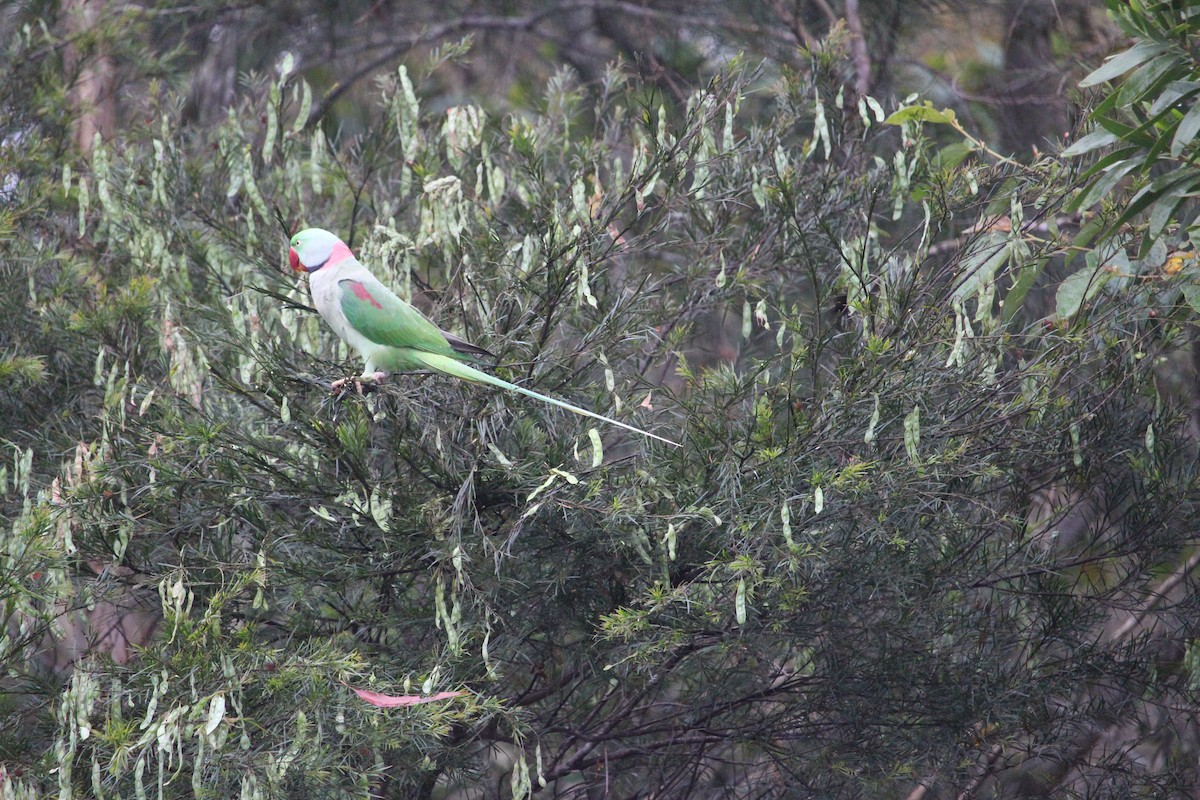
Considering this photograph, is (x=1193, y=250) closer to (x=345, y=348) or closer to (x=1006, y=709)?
(x=1006, y=709)

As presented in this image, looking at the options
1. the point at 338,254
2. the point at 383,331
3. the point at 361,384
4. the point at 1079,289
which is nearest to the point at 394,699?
Result: the point at 361,384

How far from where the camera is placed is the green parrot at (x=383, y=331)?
365 centimetres

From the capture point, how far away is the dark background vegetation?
3334 millimetres

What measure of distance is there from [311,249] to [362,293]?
1.13 feet

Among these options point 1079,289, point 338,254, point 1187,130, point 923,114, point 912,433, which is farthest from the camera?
point 338,254

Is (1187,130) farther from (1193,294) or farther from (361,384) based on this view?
(361,384)

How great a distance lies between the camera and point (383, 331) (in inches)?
147

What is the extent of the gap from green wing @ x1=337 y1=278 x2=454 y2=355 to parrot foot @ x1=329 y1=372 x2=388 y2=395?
0.35ft

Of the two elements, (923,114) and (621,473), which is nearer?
(923,114)

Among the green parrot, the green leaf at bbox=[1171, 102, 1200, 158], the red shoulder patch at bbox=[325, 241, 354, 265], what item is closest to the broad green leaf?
the green leaf at bbox=[1171, 102, 1200, 158]

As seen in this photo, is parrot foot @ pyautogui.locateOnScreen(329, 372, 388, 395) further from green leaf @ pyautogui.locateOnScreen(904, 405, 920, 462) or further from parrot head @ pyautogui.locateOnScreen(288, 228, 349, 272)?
green leaf @ pyautogui.locateOnScreen(904, 405, 920, 462)

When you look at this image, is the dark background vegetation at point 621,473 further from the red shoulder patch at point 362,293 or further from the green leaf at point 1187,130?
the red shoulder patch at point 362,293

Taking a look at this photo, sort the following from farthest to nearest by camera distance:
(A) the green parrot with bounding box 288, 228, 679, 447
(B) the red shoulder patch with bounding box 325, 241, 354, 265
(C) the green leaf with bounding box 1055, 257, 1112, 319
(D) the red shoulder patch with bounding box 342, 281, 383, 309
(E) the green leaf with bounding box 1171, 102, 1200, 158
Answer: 1. (B) the red shoulder patch with bounding box 325, 241, 354, 265
2. (D) the red shoulder patch with bounding box 342, 281, 383, 309
3. (A) the green parrot with bounding box 288, 228, 679, 447
4. (C) the green leaf with bounding box 1055, 257, 1112, 319
5. (E) the green leaf with bounding box 1171, 102, 1200, 158

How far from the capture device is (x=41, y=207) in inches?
192
